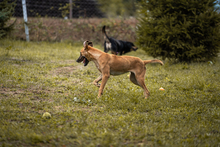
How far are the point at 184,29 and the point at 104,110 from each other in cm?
709

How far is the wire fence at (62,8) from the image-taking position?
54.6 feet

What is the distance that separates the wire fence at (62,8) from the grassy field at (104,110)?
9557 millimetres

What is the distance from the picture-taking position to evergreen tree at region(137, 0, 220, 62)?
10.2 metres

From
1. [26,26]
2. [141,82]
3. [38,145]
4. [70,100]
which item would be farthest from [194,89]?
[26,26]

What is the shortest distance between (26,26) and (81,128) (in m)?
12.8

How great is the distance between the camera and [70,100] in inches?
210

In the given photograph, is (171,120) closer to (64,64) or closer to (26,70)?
(26,70)

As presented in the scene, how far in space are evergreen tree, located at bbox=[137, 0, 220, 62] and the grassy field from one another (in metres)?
2.34

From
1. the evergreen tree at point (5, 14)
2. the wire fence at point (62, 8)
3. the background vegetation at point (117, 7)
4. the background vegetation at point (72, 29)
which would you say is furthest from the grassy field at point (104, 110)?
the background vegetation at point (117, 7)

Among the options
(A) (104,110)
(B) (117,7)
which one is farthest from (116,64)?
(B) (117,7)

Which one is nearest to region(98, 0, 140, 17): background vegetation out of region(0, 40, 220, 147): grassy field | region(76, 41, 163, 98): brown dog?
region(0, 40, 220, 147): grassy field

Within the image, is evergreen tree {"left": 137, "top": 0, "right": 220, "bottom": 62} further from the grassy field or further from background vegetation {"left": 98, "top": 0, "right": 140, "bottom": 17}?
background vegetation {"left": 98, "top": 0, "right": 140, "bottom": 17}

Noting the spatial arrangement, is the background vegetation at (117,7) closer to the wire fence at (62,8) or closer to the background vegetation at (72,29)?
the wire fence at (62,8)

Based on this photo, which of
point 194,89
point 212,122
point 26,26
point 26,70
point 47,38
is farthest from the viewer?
point 47,38
